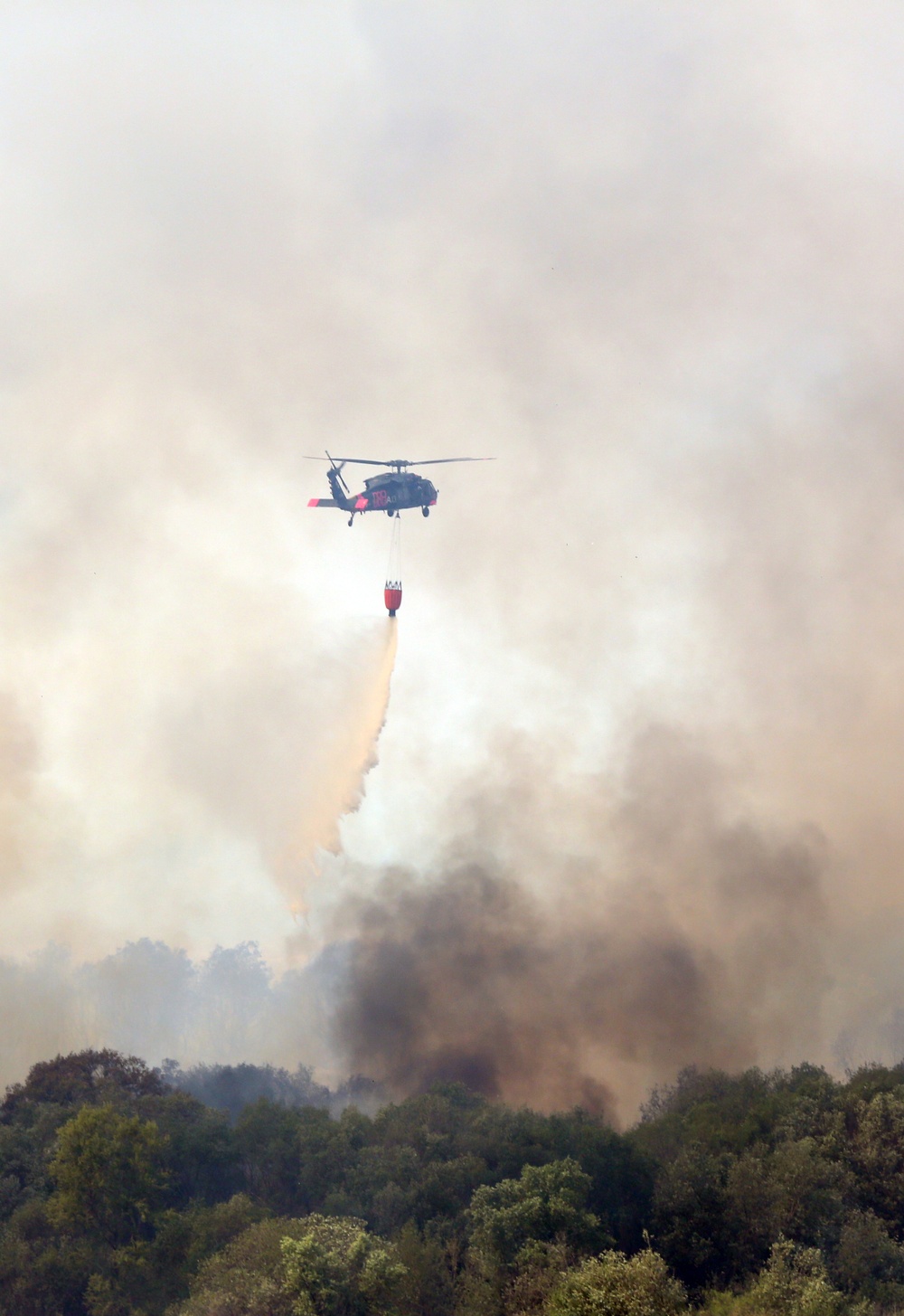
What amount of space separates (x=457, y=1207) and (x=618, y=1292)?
25.6 metres

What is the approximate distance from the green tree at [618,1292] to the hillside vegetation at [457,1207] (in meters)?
0.11

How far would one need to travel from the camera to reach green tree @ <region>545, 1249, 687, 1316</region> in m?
41.4

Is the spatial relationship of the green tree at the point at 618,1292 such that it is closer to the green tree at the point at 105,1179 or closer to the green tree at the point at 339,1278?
the green tree at the point at 339,1278

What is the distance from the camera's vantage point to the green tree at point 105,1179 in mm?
66250

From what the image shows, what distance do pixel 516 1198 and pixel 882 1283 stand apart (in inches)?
737

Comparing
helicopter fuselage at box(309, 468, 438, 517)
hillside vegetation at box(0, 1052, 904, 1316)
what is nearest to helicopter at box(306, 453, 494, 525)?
helicopter fuselage at box(309, 468, 438, 517)

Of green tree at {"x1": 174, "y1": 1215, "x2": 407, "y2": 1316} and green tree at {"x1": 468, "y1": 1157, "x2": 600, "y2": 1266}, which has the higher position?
green tree at {"x1": 468, "y1": 1157, "x2": 600, "y2": 1266}

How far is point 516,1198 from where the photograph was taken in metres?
58.2

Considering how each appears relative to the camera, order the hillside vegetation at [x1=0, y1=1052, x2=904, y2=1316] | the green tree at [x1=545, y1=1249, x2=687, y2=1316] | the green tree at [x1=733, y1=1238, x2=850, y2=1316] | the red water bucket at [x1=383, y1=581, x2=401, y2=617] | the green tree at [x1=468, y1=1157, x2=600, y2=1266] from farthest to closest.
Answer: the red water bucket at [x1=383, y1=581, x2=401, y2=617]
the green tree at [x1=468, y1=1157, x2=600, y2=1266]
the hillside vegetation at [x1=0, y1=1052, x2=904, y2=1316]
the green tree at [x1=733, y1=1238, x2=850, y2=1316]
the green tree at [x1=545, y1=1249, x2=687, y2=1316]

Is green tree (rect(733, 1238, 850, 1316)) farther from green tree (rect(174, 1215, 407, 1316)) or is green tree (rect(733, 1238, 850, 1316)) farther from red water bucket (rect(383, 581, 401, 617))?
red water bucket (rect(383, 581, 401, 617))

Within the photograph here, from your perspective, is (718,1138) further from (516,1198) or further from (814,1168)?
(516,1198)

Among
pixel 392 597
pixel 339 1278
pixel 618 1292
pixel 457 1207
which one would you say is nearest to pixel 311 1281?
pixel 339 1278

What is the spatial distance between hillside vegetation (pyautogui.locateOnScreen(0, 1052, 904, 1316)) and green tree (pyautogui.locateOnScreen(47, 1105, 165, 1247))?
0.42ft

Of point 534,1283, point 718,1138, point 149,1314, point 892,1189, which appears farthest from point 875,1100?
point 149,1314
